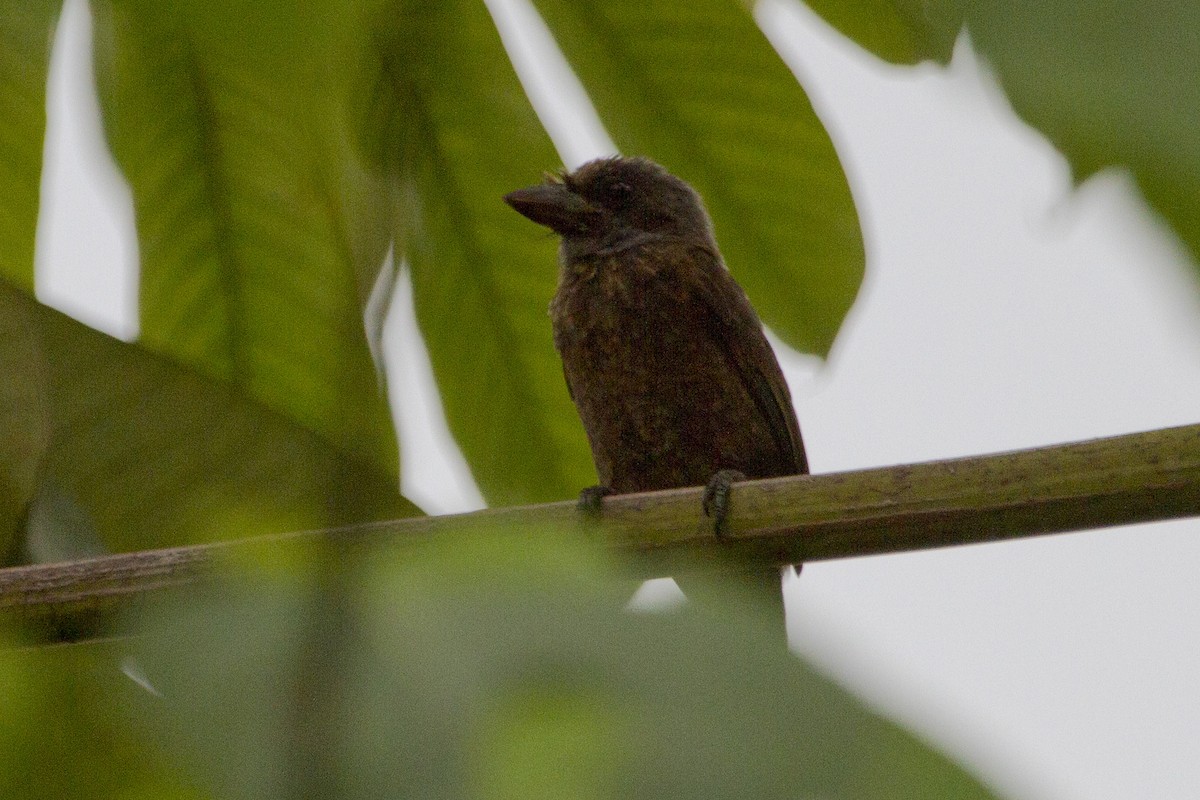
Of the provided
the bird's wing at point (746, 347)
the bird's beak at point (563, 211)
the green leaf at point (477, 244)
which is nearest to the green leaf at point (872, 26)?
the green leaf at point (477, 244)

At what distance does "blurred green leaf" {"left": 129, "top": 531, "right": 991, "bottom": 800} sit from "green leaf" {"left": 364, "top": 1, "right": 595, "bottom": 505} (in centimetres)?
87

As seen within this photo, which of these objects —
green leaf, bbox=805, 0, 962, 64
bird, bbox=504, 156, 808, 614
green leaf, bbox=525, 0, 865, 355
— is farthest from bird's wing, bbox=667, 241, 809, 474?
green leaf, bbox=805, 0, 962, 64

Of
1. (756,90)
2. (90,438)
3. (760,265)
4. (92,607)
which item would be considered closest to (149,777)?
(92,607)

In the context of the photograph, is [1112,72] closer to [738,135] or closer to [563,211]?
[738,135]

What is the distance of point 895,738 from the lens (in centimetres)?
39

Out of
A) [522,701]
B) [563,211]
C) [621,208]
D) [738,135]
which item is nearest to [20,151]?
[738,135]

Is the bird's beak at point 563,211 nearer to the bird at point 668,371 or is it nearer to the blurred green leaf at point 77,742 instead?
the bird at point 668,371

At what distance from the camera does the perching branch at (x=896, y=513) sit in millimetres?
1020

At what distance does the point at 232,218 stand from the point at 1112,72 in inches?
53.9

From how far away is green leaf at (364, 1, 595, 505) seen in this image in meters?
1.55

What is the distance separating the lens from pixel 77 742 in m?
0.63

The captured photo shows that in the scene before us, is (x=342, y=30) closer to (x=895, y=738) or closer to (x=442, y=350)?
(x=895, y=738)

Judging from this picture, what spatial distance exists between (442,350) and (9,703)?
1.26 meters

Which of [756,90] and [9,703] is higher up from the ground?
[756,90]
